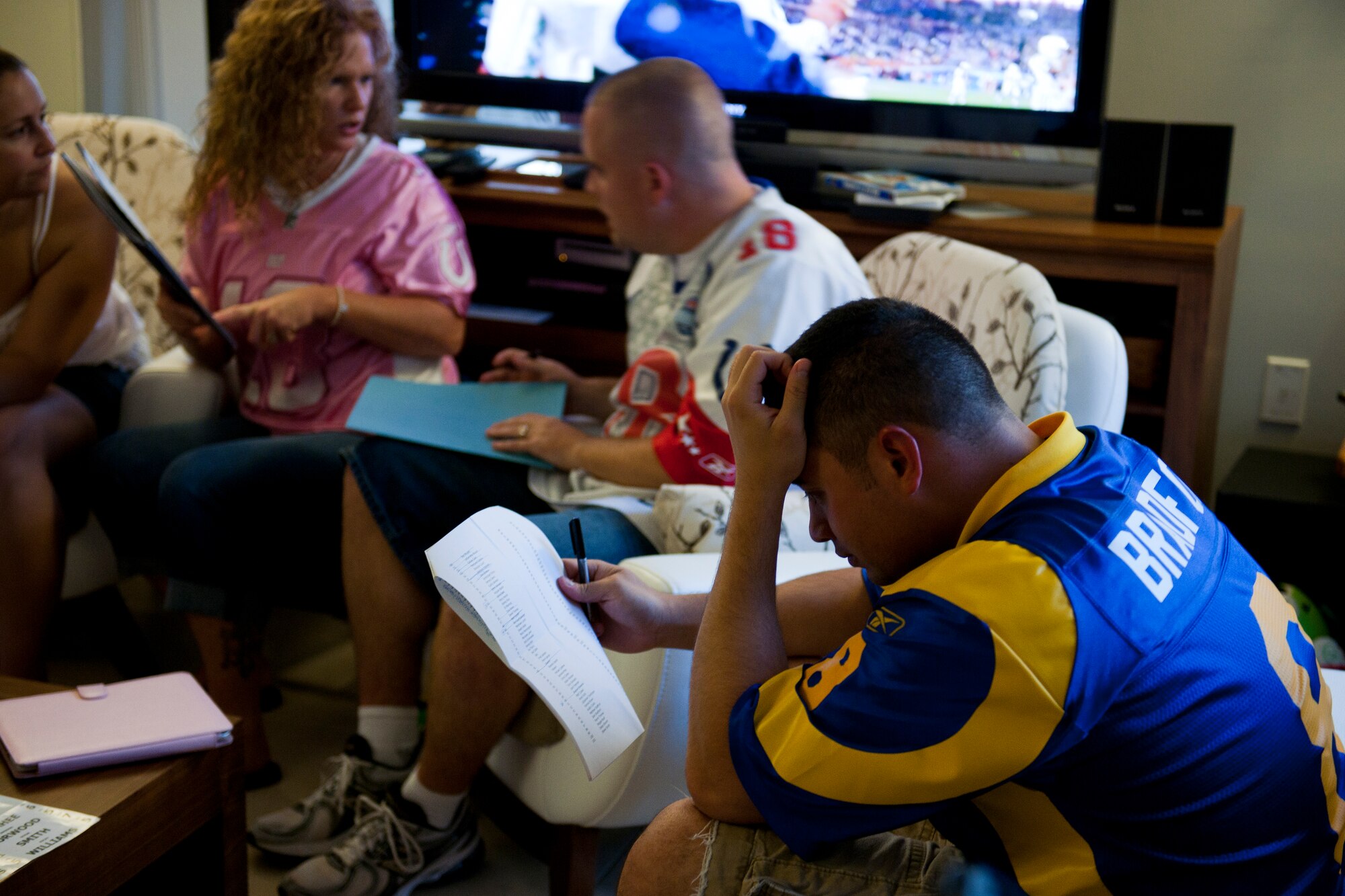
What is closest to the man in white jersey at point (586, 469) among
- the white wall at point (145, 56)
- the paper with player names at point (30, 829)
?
the paper with player names at point (30, 829)

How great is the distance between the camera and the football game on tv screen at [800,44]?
96.3 inches

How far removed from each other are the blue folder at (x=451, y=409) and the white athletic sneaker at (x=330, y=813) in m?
0.43

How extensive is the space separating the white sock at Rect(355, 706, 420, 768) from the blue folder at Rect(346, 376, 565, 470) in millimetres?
367

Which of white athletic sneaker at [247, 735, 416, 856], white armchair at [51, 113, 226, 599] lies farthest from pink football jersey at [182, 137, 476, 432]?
white athletic sneaker at [247, 735, 416, 856]

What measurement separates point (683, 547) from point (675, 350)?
34 centimetres

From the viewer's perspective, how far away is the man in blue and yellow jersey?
0.86 meters

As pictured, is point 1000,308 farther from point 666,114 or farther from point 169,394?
point 169,394

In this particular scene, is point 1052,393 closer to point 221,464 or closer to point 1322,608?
point 1322,608

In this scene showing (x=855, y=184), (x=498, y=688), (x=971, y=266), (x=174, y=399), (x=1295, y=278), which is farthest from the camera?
(x=1295, y=278)

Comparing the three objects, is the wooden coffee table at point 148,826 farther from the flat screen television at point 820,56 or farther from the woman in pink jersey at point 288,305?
the flat screen television at point 820,56

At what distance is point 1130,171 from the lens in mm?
2365

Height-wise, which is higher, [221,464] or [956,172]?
[956,172]

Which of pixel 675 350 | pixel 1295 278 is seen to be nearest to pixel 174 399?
pixel 675 350

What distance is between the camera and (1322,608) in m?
2.24
